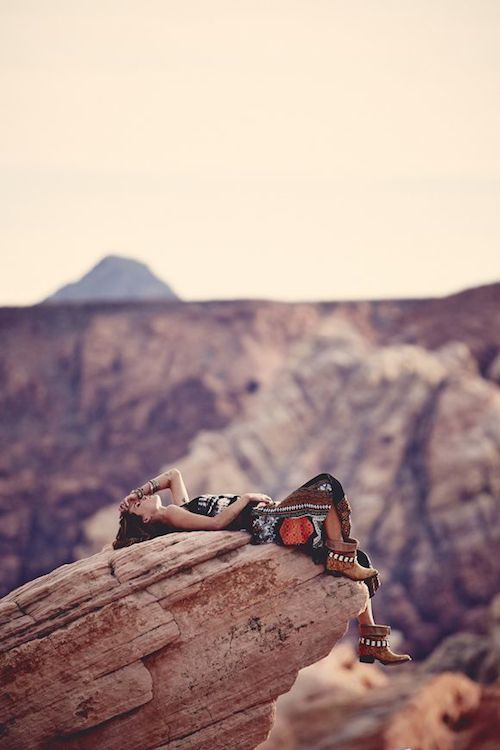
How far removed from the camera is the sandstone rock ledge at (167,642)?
8.88 meters

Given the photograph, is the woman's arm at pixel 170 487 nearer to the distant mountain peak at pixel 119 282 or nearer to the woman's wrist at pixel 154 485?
the woman's wrist at pixel 154 485

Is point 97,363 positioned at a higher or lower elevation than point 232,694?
higher

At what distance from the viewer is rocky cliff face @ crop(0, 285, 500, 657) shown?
3375 centimetres

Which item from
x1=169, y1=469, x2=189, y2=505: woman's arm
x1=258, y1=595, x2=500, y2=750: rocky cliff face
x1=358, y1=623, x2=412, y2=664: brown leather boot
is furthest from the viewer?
x1=258, y1=595, x2=500, y2=750: rocky cliff face

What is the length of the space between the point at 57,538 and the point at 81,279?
49337mm

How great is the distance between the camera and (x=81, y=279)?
281 feet

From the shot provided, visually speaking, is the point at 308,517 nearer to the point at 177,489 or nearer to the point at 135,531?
the point at 177,489

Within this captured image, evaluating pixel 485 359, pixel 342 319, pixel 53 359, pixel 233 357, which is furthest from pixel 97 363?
pixel 485 359

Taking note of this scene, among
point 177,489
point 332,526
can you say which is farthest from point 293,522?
point 177,489

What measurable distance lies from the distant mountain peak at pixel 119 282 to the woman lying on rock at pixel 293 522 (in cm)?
7455

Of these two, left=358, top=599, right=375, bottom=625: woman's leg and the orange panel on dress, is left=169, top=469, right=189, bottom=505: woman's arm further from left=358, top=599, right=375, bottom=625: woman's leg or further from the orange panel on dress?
left=358, top=599, right=375, bottom=625: woman's leg

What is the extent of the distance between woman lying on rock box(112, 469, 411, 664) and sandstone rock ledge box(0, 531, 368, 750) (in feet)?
0.57

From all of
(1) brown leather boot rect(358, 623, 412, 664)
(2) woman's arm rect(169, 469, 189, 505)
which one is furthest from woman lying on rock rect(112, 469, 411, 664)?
(2) woman's arm rect(169, 469, 189, 505)

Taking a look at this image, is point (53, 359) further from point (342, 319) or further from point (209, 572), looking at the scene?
point (209, 572)
